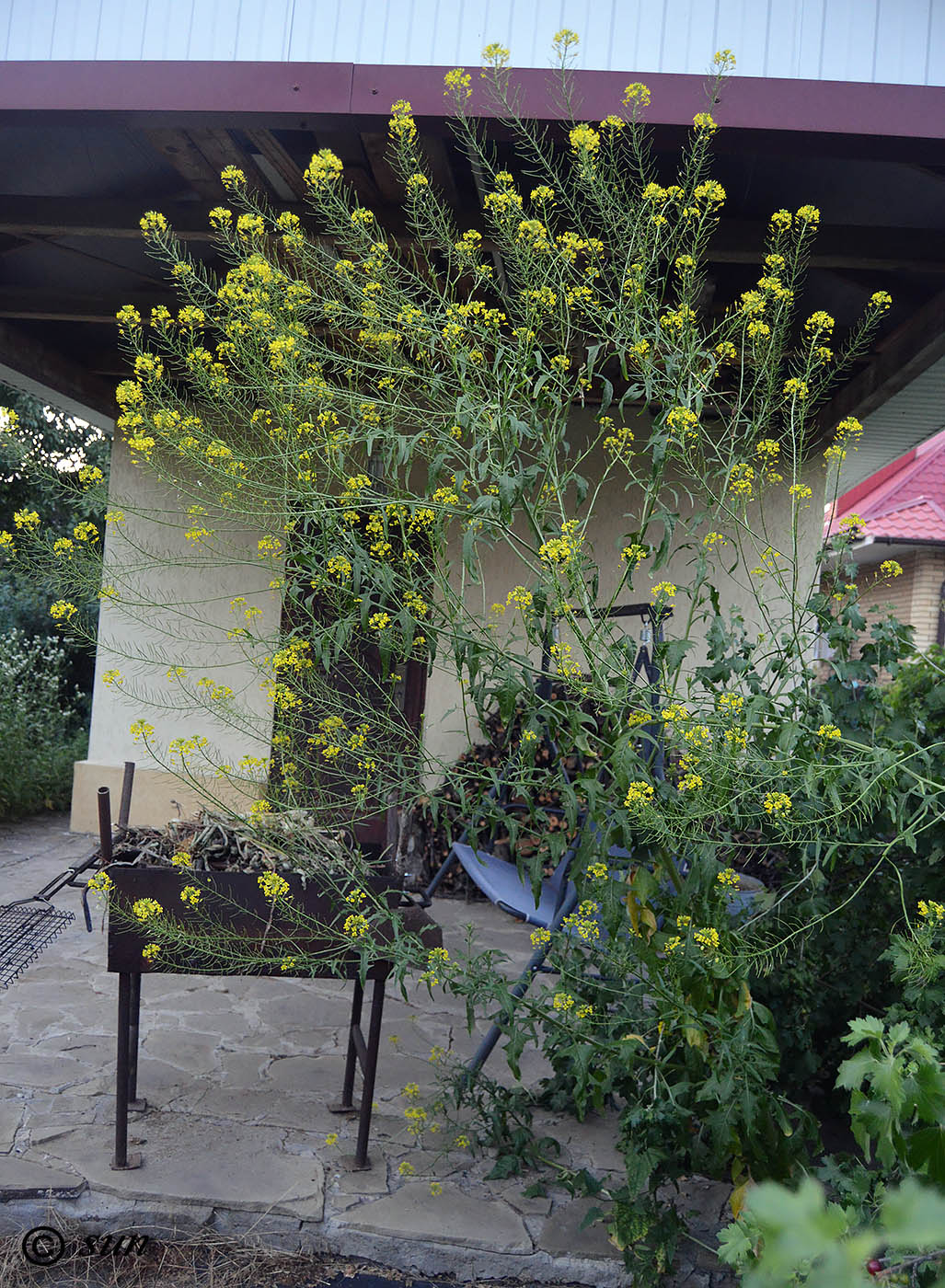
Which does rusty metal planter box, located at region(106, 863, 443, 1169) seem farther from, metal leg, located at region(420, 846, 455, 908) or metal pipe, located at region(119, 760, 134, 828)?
metal pipe, located at region(119, 760, 134, 828)

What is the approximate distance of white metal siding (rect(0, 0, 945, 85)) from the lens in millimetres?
3295

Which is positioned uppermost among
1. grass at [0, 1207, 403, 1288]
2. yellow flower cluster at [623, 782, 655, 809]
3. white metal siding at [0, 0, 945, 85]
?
white metal siding at [0, 0, 945, 85]

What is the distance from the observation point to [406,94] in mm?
3055

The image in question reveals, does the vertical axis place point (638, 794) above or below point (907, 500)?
below

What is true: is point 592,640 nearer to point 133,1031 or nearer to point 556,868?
point 556,868

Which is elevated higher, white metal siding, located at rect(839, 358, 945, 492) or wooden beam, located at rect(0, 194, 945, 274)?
wooden beam, located at rect(0, 194, 945, 274)

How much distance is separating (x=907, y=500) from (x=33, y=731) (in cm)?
962

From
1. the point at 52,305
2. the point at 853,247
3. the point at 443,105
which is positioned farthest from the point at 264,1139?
the point at 52,305

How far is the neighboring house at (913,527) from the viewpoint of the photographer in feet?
36.0

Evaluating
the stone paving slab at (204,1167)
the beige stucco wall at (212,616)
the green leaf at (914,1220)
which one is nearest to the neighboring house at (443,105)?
the stone paving slab at (204,1167)

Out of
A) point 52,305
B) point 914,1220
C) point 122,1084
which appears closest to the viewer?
point 914,1220

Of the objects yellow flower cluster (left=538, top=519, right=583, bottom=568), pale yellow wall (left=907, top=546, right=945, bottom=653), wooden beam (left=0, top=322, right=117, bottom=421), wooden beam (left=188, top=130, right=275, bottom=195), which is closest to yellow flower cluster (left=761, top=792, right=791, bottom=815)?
yellow flower cluster (left=538, top=519, right=583, bottom=568)

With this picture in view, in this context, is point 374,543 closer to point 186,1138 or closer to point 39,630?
point 186,1138

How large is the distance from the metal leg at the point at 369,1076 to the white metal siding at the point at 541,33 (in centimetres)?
297
